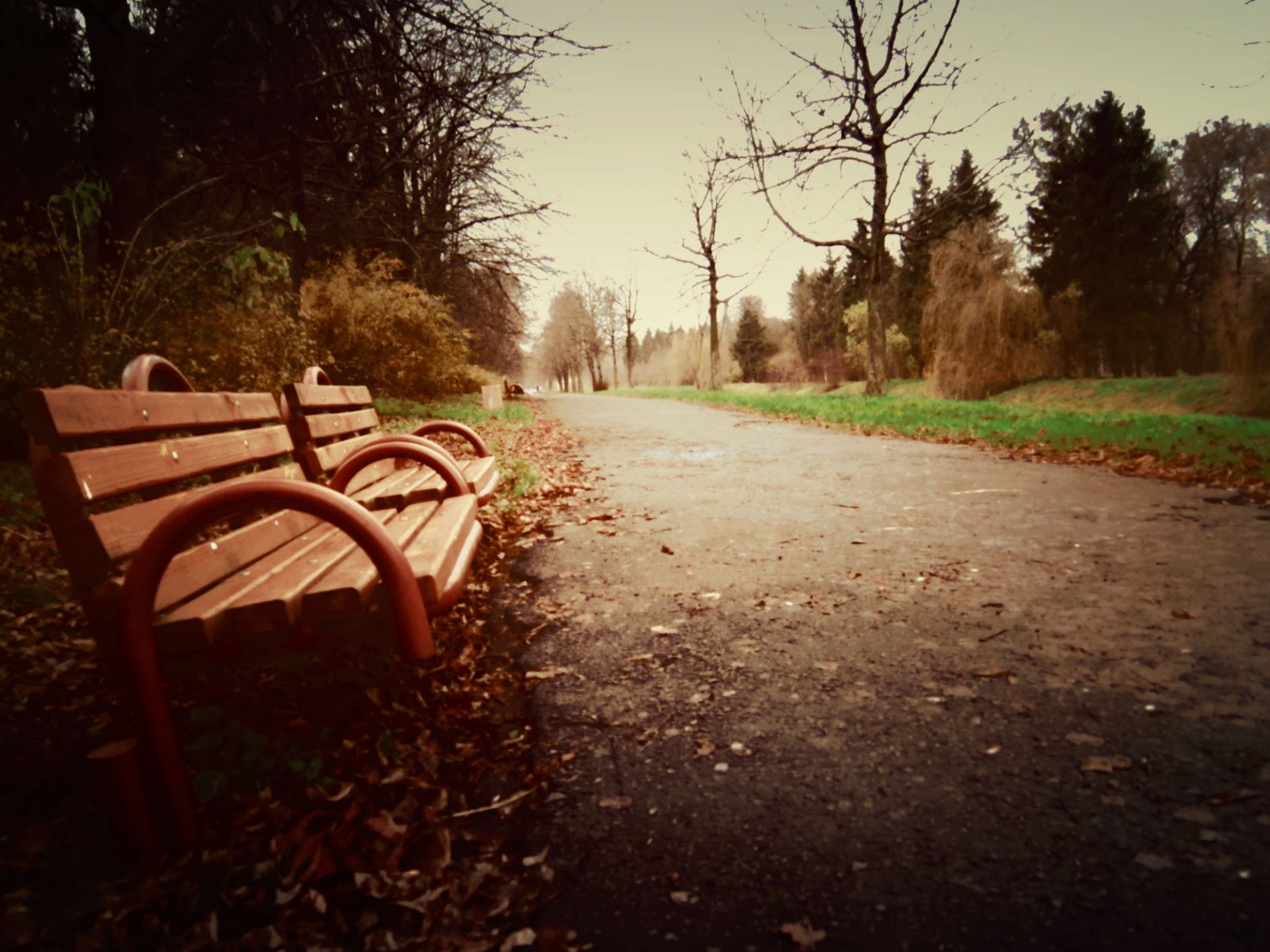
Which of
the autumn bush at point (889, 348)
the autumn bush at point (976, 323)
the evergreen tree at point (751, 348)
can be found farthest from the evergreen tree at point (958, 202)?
the evergreen tree at point (751, 348)

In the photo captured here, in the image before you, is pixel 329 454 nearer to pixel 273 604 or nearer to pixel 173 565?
pixel 173 565

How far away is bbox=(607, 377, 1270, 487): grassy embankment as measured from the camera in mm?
5844

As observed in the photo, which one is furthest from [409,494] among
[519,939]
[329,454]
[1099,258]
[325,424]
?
[1099,258]

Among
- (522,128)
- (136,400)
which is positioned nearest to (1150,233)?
(522,128)

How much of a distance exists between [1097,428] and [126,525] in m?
10.1

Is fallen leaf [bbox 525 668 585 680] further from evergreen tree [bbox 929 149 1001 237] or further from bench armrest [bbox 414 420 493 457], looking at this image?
evergreen tree [bbox 929 149 1001 237]

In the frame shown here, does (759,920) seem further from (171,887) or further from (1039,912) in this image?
(171,887)

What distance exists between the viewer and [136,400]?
6.57 ft

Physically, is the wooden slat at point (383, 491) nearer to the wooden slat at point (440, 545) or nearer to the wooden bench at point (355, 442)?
the wooden bench at point (355, 442)

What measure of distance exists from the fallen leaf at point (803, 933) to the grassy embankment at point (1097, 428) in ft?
19.2

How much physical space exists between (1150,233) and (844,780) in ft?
117

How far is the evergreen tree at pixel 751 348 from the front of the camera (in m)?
58.9

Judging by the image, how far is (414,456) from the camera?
3.25 meters

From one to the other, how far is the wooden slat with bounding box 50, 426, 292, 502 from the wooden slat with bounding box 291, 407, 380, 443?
1.52 feet
